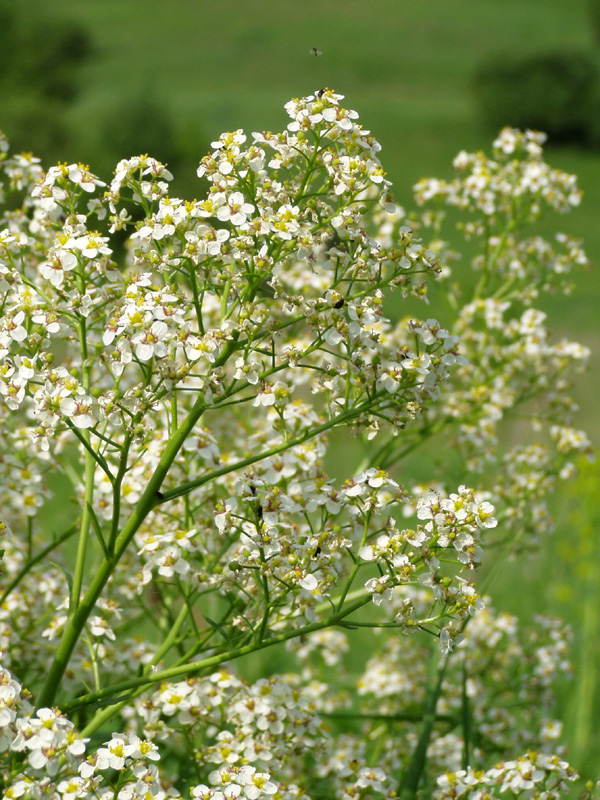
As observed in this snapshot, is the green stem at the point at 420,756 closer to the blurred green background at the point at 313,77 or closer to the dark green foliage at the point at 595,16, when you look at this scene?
the blurred green background at the point at 313,77

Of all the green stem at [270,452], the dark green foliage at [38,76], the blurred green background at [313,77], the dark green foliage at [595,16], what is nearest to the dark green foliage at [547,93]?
the blurred green background at [313,77]

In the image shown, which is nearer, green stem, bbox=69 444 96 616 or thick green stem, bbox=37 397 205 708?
thick green stem, bbox=37 397 205 708

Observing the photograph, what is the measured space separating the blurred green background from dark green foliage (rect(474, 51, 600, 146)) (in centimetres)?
6

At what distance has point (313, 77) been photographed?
46031 millimetres

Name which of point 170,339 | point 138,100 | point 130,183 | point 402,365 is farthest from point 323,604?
point 138,100

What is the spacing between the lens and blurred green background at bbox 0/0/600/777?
2405 cm

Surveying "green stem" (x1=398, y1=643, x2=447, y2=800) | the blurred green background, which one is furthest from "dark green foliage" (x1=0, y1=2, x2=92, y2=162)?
"green stem" (x1=398, y1=643, x2=447, y2=800)

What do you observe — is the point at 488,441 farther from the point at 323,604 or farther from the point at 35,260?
the point at 35,260

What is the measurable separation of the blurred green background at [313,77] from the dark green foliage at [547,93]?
6 centimetres

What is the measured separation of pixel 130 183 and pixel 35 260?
3.34 feet

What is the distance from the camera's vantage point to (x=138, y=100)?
2620 centimetres

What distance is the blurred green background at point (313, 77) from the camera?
78.9ft

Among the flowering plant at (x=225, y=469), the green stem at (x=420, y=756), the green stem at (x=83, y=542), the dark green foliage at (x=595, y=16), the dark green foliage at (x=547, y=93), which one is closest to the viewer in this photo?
the flowering plant at (x=225, y=469)

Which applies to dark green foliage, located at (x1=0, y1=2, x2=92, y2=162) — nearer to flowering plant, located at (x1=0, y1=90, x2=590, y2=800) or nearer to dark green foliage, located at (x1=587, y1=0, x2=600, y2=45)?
flowering plant, located at (x1=0, y1=90, x2=590, y2=800)
